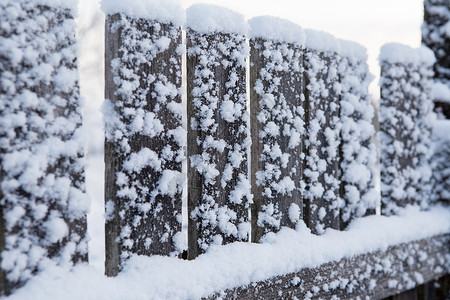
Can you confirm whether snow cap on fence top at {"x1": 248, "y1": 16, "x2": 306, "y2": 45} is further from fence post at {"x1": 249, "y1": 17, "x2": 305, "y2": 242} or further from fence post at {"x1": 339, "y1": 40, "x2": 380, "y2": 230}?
fence post at {"x1": 339, "y1": 40, "x2": 380, "y2": 230}

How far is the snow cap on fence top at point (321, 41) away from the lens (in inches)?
66.7

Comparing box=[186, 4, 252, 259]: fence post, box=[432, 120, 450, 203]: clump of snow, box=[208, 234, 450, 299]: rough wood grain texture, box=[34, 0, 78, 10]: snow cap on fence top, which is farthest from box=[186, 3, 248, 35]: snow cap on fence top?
box=[432, 120, 450, 203]: clump of snow

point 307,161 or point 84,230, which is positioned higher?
point 307,161

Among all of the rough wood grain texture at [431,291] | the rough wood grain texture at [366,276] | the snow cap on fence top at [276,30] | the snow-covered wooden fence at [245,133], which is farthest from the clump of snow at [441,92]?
the snow cap on fence top at [276,30]

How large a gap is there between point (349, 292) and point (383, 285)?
29 centimetres

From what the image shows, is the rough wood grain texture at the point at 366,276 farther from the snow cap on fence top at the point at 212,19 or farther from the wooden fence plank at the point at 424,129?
the snow cap on fence top at the point at 212,19

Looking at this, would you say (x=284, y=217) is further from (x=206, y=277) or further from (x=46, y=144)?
(x=46, y=144)

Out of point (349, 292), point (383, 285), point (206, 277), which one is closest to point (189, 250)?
point (206, 277)

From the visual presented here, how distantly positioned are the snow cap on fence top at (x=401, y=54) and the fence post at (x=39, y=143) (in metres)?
1.64

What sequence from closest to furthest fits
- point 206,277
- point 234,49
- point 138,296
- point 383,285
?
point 138,296
point 206,277
point 234,49
point 383,285

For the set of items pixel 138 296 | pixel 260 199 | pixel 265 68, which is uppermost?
pixel 265 68

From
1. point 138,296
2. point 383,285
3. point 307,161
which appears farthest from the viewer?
point 383,285

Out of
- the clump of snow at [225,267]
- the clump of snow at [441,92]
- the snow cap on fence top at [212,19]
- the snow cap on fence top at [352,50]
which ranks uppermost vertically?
the snow cap on fence top at [352,50]

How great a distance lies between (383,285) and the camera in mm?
1898
